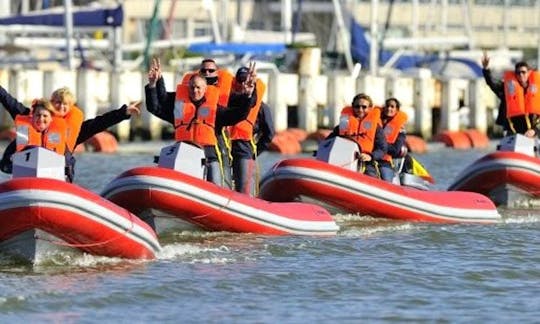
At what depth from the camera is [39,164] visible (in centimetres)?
1240

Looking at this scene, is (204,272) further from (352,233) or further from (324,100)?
(324,100)

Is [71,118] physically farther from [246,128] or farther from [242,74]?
[246,128]

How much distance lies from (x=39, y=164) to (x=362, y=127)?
4.42 meters

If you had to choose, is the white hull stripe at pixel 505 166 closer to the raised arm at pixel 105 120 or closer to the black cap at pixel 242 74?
the black cap at pixel 242 74

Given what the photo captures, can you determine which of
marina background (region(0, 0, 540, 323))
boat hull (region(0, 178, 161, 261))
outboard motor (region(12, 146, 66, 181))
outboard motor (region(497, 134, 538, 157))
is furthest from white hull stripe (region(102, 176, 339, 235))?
outboard motor (region(497, 134, 538, 157))

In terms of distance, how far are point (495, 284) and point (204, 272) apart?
1.99 m

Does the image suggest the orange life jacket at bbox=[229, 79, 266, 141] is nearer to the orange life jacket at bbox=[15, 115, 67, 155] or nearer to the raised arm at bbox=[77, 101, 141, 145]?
the raised arm at bbox=[77, 101, 141, 145]

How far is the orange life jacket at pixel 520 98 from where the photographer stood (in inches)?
735

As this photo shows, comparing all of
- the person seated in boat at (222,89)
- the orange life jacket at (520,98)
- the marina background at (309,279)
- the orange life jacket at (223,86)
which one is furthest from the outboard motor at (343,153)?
the orange life jacket at (520,98)

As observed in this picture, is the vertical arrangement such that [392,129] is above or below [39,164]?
below

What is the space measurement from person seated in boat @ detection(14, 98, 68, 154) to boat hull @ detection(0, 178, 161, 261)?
781 mm

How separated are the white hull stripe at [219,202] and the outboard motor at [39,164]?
1156mm

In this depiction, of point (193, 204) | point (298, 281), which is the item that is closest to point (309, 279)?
point (298, 281)

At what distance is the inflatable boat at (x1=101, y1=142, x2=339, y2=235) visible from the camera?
44.6 ft
